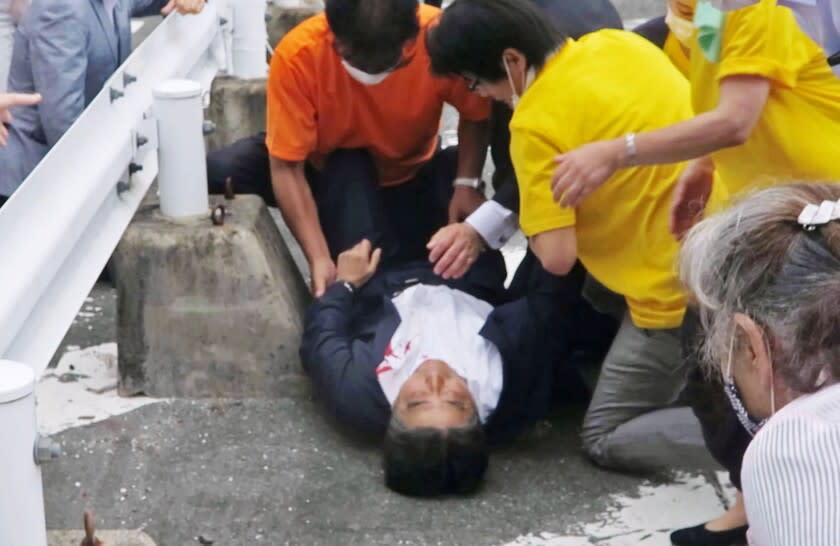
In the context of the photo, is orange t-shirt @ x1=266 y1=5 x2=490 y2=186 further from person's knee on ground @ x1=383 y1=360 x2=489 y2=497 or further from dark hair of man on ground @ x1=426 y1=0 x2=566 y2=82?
person's knee on ground @ x1=383 y1=360 x2=489 y2=497

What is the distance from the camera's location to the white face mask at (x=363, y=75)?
436 centimetres

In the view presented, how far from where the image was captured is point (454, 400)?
12.5 feet

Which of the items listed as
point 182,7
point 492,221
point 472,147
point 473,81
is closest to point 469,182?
point 472,147

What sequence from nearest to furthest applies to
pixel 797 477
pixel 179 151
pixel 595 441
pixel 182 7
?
pixel 797 477, pixel 595 441, pixel 179 151, pixel 182 7

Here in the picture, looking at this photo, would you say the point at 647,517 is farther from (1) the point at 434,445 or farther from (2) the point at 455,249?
(2) the point at 455,249

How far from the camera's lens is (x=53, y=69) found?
455cm

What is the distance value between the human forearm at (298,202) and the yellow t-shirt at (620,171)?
96 centimetres

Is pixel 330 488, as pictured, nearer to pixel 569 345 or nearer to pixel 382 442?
pixel 382 442

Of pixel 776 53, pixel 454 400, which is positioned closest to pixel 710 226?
pixel 776 53

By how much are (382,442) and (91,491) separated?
761 millimetres

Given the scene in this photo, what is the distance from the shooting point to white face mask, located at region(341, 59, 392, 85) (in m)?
4.36

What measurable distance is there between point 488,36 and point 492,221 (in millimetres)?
739

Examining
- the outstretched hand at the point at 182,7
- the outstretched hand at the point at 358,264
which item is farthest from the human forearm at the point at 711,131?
the outstretched hand at the point at 182,7

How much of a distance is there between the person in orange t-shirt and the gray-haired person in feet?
6.85
